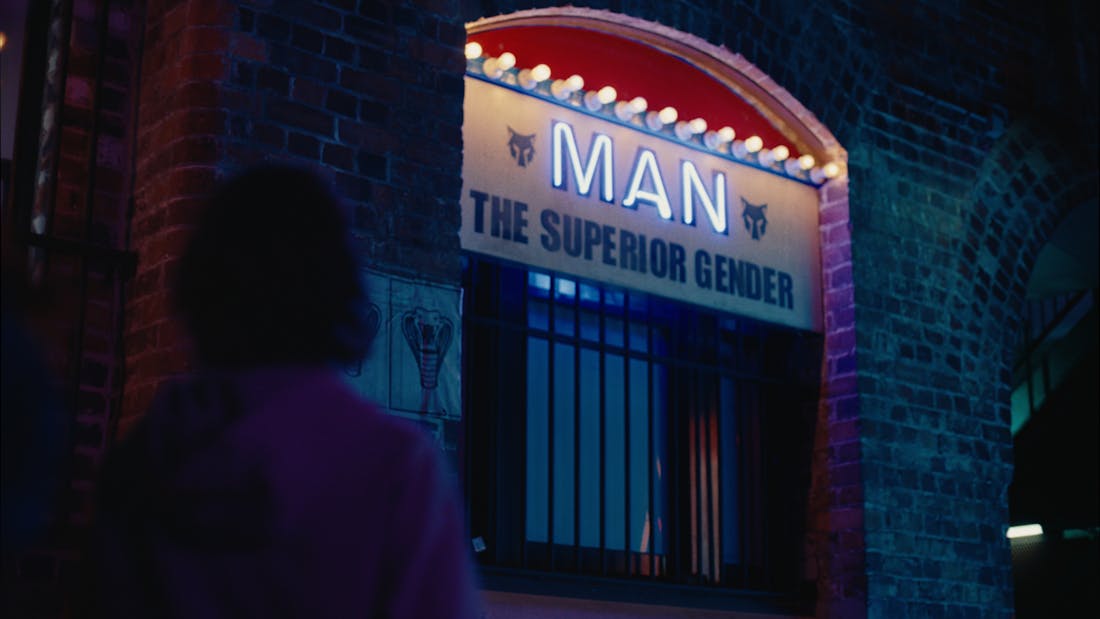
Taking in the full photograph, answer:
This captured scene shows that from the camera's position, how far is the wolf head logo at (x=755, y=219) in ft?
20.1

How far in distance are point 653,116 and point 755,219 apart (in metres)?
0.75

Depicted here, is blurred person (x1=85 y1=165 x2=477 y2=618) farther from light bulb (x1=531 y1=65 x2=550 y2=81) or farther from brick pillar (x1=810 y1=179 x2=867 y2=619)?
brick pillar (x1=810 y1=179 x2=867 y2=619)

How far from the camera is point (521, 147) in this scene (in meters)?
5.29

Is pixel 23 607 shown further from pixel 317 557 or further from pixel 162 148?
pixel 317 557

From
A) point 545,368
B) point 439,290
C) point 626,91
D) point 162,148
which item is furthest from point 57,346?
point 626,91

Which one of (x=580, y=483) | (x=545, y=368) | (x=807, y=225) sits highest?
(x=807, y=225)

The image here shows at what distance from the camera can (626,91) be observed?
5707 millimetres

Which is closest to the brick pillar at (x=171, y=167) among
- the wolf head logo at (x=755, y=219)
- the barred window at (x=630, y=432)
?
the barred window at (x=630, y=432)

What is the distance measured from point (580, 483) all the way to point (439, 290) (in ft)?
4.16

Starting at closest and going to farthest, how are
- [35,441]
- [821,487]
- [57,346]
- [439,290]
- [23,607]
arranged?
[35,441] < [23,607] < [57,346] < [439,290] < [821,487]

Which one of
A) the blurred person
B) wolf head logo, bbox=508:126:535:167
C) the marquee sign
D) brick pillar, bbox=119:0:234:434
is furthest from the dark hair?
wolf head logo, bbox=508:126:535:167

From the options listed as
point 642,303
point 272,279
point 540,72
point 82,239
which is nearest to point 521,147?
point 540,72

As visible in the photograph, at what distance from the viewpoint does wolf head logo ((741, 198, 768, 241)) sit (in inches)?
242

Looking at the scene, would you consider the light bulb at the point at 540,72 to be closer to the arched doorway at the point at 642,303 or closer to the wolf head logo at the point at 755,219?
the arched doorway at the point at 642,303
